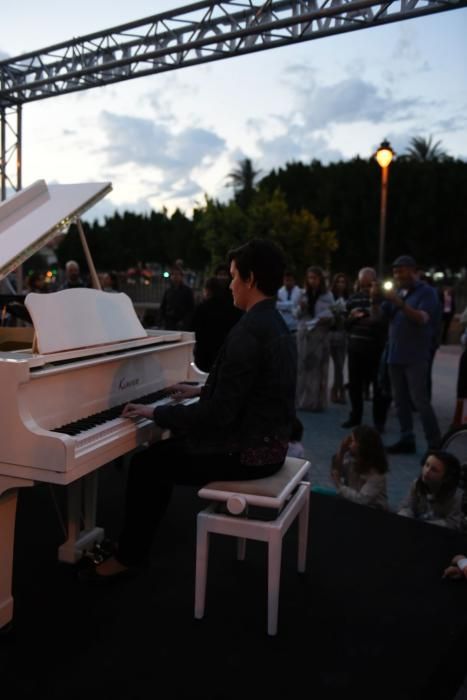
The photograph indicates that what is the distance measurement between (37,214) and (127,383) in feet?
3.95

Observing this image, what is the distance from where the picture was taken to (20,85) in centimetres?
1093

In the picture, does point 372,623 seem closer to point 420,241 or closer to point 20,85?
point 20,85

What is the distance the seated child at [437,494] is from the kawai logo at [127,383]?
1858mm

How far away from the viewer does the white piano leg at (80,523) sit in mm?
3104

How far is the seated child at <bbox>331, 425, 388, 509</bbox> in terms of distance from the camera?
13.0ft

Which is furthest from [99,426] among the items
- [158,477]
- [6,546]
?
[6,546]

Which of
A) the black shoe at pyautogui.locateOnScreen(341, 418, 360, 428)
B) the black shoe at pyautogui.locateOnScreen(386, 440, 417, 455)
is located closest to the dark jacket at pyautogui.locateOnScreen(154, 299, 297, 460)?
the black shoe at pyautogui.locateOnScreen(386, 440, 417, 455)

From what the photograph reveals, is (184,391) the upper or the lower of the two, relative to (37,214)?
lower

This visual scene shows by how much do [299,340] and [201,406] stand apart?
5149 mm

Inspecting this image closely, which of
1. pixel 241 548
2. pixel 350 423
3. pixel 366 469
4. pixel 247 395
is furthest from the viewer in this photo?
pixel 350 423

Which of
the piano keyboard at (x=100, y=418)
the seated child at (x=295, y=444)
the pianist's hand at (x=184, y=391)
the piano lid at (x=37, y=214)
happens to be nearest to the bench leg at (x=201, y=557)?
the piano keyboard at (x=100, y=418)

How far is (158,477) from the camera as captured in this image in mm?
2770

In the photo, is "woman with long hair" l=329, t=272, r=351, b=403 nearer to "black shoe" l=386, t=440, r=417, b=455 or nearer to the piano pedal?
"black shoe" l=386, t=440, r=417, b=455

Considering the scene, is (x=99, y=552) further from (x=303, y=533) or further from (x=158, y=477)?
Answer: (x=303, y=533)
